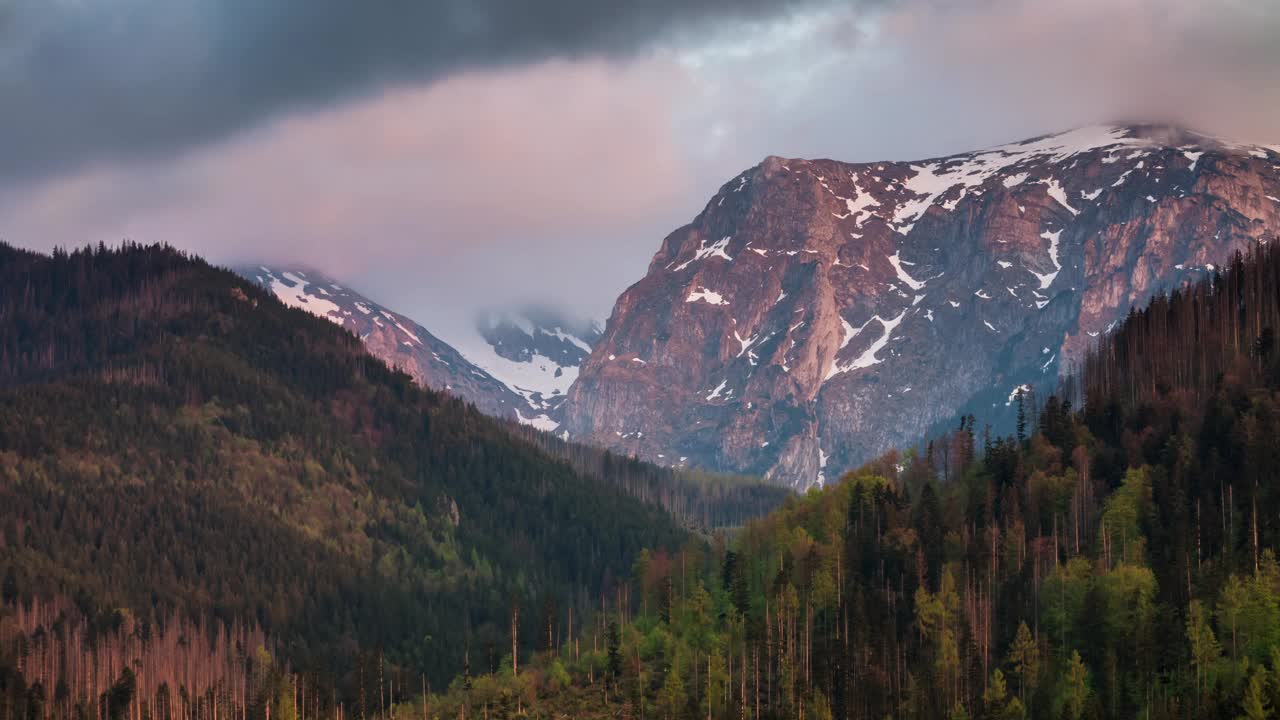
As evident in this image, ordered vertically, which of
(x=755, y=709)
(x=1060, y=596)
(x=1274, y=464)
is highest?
(x=1274, y=464)

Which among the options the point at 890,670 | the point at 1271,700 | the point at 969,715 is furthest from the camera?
the point at 890,670

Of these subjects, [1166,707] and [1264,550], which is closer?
[1166,707]

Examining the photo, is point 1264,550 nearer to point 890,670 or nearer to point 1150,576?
point 1150,576

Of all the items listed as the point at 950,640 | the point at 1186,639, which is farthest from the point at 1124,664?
the point at 950,640

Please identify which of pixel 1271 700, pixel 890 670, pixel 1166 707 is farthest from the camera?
pixel 890 670

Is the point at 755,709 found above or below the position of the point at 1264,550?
below

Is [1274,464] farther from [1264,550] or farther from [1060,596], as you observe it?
[1060,596]

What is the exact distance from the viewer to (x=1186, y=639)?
578 ft

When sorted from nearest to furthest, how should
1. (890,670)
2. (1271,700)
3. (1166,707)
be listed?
1. (1271,700)
2. (1166,707)
3. (890,670)

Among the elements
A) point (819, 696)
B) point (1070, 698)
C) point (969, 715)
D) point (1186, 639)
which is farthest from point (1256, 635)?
point (819, 696)

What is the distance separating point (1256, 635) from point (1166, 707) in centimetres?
1347

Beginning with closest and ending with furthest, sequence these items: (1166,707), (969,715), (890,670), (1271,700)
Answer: (1271,700) → (1166,707) → (969,715) → (890,670)

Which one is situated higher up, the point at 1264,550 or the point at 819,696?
the point at 1264,550

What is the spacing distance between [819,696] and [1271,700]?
5076cm
